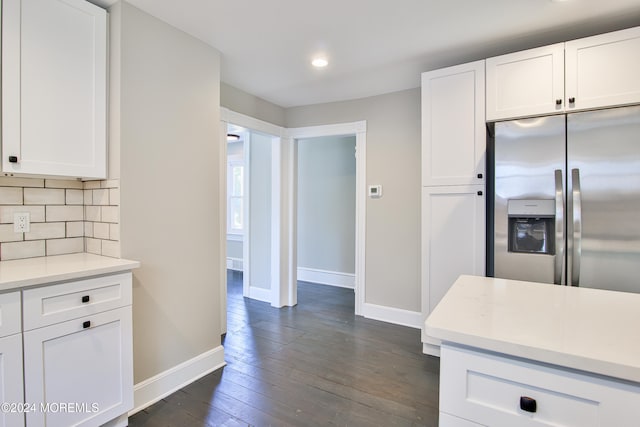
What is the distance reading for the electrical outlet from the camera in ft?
6.11

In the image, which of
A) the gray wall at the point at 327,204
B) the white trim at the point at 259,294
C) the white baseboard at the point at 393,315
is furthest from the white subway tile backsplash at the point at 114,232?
the gray wall at the point at 327,204

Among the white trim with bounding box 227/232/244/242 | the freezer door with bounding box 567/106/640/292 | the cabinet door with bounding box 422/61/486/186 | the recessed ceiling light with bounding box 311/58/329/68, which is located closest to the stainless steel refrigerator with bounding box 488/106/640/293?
the freezer door with bounding box 567/106/640/292

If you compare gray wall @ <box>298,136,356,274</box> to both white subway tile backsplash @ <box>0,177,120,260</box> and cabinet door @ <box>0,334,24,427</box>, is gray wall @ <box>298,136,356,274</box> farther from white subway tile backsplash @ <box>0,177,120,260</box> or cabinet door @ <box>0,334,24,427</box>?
cabinet door @ <box>0,334,24,427</box>

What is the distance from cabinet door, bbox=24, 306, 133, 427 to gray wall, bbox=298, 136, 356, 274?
3.64 meters

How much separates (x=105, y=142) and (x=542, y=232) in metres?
2.86

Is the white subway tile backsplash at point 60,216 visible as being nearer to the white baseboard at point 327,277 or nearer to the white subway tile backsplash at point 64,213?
the white subway tile backsplash at point 64,213

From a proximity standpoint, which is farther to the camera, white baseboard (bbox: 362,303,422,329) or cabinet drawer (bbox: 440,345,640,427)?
white baseboard (bbox: 362,303,422,329)

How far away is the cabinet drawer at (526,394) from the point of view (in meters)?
0.78

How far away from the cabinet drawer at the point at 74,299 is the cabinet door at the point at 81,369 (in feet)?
0.12

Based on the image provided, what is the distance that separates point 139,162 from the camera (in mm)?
2004

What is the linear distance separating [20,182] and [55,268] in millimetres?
685

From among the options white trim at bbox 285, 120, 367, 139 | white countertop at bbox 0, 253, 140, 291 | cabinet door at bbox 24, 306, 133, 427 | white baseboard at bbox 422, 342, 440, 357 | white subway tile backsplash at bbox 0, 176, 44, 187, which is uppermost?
white trim at bbox 285, 120, 367, 139

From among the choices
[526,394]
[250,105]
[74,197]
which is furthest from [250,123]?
[526,394]

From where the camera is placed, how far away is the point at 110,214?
77.2 inches
